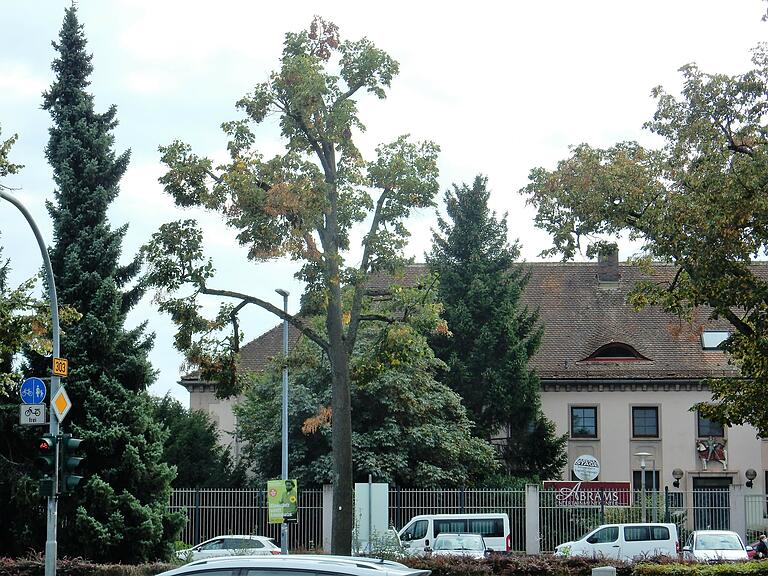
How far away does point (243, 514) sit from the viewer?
4038 centimetres

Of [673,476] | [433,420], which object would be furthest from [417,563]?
[673,476]

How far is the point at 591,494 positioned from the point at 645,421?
46.4 ft

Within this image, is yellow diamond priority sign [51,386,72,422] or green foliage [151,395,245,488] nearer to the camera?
yellow diamond priority sign [51,386,72,422]

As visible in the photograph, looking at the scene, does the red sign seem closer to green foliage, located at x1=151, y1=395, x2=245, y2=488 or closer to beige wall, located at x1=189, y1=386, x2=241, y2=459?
green foliage, located at x1=151, y1=395, x2=245, y2=488

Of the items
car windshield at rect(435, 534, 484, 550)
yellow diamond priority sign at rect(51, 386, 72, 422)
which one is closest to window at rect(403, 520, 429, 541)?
car windshield at rect(435, 534, 484, 550)

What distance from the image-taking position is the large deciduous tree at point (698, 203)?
74.8 ft

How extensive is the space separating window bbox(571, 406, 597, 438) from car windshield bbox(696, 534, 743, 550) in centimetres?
2020

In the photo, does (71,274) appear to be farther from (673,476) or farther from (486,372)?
(673,476)

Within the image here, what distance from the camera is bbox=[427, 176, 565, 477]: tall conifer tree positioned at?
1895 inches

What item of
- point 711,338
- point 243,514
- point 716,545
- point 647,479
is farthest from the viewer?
point 711,338

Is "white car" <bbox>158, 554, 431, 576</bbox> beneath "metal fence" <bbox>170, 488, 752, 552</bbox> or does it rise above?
above

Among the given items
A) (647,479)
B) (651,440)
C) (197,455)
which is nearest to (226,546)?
(197,455)

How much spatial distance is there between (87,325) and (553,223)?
13954 mm

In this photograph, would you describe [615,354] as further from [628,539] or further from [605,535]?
[628,539]
